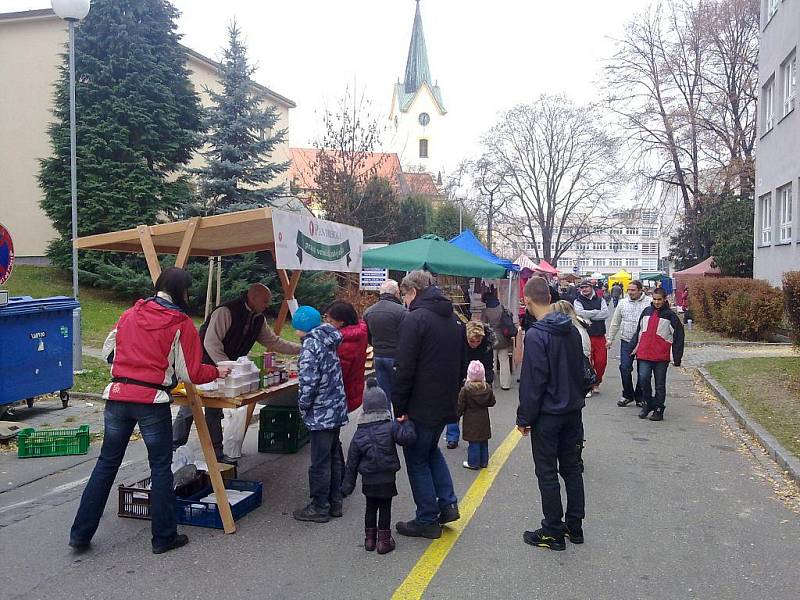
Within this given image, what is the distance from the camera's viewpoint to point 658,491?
21.3 ft

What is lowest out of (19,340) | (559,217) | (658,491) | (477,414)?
(658,491)

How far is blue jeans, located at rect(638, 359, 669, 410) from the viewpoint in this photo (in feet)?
31.7

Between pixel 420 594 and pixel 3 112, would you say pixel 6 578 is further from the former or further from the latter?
pixel 3 112

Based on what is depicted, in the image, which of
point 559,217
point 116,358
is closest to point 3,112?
point 116,358

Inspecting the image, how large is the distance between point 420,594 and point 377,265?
26.7 feet

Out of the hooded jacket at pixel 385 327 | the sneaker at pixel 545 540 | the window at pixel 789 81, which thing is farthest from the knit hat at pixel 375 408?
the window at pixel 789 81

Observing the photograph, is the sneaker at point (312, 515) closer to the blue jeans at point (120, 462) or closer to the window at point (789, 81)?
the blue jeans at point (120, 462)

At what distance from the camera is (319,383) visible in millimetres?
5414

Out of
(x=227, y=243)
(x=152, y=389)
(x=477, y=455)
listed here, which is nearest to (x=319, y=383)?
(x=152, y=389)

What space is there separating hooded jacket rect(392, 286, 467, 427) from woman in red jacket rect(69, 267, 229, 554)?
4.62 ft

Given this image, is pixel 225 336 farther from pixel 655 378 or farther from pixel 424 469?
pixel 655 378

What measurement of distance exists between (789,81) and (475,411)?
19739 millimetres

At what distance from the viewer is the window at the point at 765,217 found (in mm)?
23484

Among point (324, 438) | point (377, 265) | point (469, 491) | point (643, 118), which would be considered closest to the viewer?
point (324, 438)
